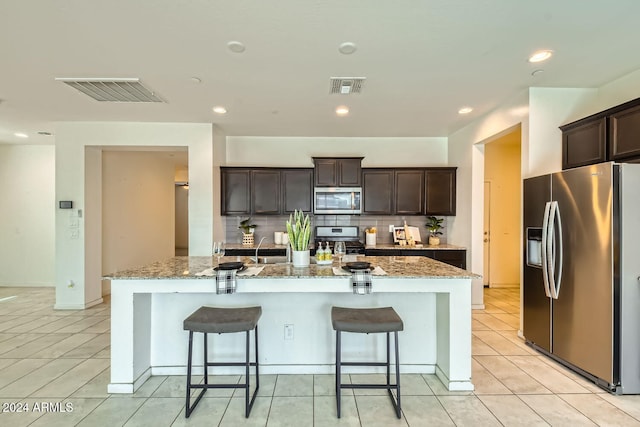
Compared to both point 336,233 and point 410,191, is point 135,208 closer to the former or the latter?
point 336,233

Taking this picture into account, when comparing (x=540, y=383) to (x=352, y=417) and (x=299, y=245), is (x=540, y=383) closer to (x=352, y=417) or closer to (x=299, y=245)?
(x=352, y=417)

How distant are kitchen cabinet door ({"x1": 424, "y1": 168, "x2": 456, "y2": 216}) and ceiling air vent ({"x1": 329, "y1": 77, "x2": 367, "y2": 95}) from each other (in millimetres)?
2381

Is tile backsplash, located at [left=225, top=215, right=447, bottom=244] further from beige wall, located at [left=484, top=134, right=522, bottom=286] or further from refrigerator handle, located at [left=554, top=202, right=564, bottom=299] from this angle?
refrigerator handle, located at [left=554, top=202, right=564, bottom=299]

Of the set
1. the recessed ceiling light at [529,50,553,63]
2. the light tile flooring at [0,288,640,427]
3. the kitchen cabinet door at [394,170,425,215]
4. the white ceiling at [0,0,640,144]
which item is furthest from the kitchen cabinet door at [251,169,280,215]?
the recessed ceiling light at [529,50,553,63]

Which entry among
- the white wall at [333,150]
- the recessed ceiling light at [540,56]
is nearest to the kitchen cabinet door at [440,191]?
the white wall at [333,150]

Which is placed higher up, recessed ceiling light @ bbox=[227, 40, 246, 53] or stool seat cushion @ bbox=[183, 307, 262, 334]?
recessed ceiling light @ bbox=[227, 40, 246, 53]

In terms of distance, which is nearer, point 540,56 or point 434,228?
point 540,56

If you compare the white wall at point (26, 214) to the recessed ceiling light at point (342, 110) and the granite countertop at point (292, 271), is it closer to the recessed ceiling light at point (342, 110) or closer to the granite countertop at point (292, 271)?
the granite countertop at point (292, 271)

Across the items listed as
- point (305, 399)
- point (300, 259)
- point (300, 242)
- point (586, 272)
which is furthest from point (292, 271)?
point (586, 272)

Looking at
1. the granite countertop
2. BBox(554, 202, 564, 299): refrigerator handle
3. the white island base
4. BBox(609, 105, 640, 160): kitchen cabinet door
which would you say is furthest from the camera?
BBox(554, 202, 564, 299): refrigerator handle

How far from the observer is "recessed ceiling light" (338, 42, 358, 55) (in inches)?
93.6

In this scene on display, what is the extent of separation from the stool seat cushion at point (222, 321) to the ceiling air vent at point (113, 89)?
7.94ft

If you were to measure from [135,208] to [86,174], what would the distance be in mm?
1566

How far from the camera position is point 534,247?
3123 millimetres
